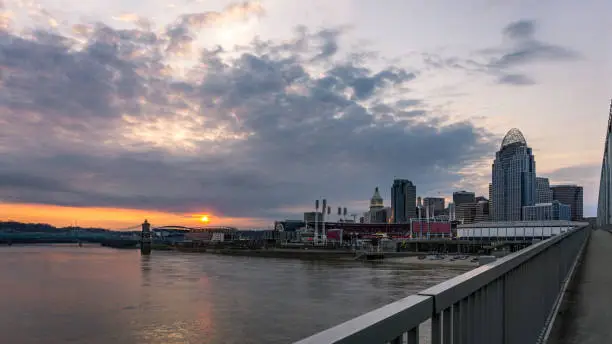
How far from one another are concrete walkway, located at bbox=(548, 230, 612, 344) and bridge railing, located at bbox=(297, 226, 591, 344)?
1.16 ft

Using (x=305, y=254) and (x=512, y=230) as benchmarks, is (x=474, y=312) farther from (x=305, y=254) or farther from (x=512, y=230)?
(x=512, y=230)

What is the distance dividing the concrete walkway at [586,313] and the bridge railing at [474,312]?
1.16ft

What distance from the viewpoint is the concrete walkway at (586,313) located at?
8.16 m

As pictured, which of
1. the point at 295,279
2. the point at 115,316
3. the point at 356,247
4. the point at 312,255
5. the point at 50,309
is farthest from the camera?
the point at 356,247

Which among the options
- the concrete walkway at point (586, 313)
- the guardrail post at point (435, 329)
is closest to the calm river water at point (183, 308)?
the concrete walkway at point (586, 313)

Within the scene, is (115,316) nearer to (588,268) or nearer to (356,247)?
(588,268)

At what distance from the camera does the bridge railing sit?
2342 mm

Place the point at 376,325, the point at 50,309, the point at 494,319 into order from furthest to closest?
1. the point at 50,309
2. the point at 494,319
3. the point at 376,325

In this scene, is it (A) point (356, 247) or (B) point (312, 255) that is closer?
(B) point (312, 255)

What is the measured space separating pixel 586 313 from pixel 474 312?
294 inches

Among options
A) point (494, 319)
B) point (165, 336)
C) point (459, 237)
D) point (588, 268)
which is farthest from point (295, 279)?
point (459, 237)

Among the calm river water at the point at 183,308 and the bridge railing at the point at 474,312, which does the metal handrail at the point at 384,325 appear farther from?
the calm river water at the point at 183,308

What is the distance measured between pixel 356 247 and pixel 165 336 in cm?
14599

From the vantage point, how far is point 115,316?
140ft
